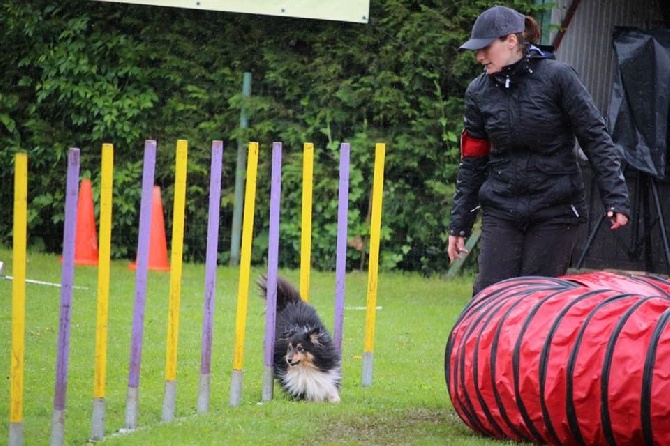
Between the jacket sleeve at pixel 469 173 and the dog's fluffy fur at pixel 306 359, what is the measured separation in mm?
862

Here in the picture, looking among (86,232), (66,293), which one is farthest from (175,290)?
(86,232)

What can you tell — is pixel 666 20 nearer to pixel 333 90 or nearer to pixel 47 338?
pixel 333 90

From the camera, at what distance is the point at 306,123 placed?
11.0 m

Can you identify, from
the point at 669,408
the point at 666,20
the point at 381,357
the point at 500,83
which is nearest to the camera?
the point at 669,408

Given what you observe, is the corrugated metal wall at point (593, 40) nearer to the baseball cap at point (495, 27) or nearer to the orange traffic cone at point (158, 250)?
the orange traffic cone at point (158, 250)

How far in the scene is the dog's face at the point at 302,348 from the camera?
549cm

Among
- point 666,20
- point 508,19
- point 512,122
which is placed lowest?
point 512,122

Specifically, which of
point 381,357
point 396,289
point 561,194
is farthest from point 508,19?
point 396,289

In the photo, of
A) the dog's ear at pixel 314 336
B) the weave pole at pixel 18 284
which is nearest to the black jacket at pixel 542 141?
the dog's ear at pixel 314 336

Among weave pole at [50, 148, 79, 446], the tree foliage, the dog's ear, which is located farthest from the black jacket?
the tree foliage

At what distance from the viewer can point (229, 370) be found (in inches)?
247

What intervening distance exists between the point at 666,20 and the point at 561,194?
21.2 ft

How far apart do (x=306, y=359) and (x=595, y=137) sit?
172 cm

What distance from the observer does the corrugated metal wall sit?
9.99 meters
